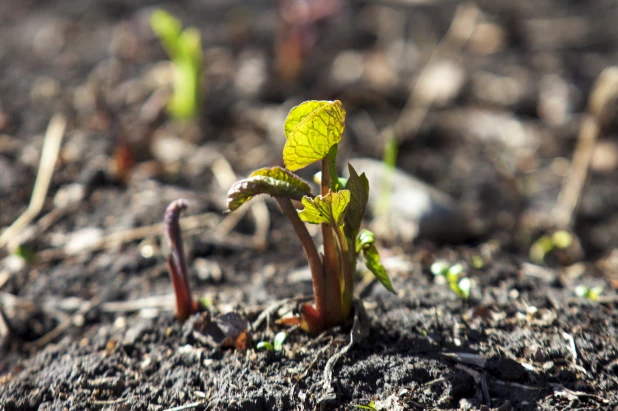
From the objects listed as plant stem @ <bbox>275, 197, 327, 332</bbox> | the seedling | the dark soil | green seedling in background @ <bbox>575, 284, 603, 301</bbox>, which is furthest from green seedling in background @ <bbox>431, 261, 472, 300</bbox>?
the seedling

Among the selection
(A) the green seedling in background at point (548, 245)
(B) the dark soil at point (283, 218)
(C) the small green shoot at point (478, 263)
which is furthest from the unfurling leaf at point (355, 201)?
(A) the green seedling in background at point (548, 245)

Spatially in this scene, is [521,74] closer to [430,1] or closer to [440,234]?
[430,1]

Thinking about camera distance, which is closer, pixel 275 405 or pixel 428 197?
pixel 275 405

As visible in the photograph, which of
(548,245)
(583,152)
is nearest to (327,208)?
(548,245)

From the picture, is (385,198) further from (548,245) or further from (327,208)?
(327,208)

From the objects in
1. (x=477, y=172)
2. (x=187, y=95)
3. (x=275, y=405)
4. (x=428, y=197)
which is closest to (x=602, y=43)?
(x=477, y=172)

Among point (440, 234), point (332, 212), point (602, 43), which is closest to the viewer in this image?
point (332, 212)

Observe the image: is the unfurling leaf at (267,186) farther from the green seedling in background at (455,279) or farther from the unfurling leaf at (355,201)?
the green seedling in background at (455,279)
